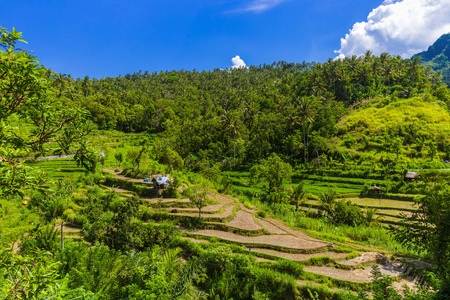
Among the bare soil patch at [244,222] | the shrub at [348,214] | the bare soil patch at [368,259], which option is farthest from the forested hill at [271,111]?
the bare soil patch at [368,259]

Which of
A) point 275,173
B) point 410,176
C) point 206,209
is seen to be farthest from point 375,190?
point 206,209

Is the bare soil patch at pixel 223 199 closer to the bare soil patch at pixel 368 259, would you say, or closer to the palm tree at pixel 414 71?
the bare soil patch at pixel 368 259

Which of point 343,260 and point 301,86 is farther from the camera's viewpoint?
point 301,86

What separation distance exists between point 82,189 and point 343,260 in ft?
99.7

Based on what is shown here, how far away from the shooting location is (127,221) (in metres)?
18.5

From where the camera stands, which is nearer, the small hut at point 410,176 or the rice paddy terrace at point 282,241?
the rice paddy terrace at point 282,241

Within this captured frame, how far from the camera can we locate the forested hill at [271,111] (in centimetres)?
5281

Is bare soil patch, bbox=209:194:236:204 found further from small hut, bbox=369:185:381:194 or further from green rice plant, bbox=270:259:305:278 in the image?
small hut, bbox=369:185:381:194

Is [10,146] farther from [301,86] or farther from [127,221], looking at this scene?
[301,86]

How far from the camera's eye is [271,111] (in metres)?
69.9

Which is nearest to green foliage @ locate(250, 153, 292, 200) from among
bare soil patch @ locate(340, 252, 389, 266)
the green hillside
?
bare soil patch @ locate(340, 252, 389, 266)

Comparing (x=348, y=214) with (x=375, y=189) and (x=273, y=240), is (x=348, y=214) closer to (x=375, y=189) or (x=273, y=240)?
(x=273, y=240)

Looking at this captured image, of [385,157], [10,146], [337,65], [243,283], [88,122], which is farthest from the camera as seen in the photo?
[337,65]

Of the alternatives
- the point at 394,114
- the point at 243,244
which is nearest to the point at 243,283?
the point at 243,244
